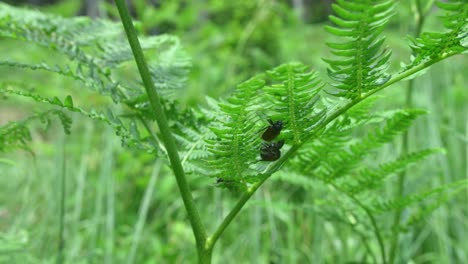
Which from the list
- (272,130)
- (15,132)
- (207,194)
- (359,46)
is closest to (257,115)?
(272,130)

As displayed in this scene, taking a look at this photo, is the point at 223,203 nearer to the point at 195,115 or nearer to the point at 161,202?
the point at 161,202

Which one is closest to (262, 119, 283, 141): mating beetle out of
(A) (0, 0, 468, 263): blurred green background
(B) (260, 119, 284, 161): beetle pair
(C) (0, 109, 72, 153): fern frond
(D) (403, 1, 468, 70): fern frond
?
(B) (260, 119, 284, 161): beetle pair

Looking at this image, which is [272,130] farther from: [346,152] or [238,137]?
[346,152]

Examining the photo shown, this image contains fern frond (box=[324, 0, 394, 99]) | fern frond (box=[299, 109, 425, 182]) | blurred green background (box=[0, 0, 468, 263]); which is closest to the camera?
fern frond (box=[324, 0, 394, 99])

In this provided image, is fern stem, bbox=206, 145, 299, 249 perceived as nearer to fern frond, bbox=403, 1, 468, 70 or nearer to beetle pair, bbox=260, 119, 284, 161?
beetle pair, bbox=260, 119, 284, 161

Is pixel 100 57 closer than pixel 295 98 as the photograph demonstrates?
No

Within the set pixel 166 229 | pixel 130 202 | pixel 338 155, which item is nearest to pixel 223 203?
pixel 166 229

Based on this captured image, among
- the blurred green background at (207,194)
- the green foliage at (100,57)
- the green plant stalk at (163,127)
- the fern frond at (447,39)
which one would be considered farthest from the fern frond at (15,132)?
the fern frond at (447,39)
